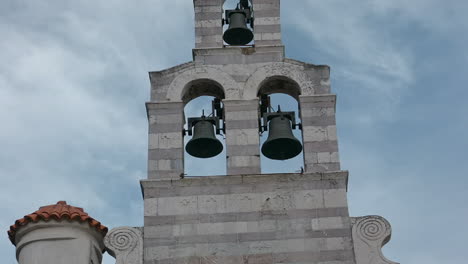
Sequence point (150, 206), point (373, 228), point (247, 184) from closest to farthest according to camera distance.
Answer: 1. point (373, 228)
2. point (150, 206)
3. point (247, 184)

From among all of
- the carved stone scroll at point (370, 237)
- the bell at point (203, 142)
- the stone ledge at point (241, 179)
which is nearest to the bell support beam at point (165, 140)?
the stone ledge at point (241, 179)

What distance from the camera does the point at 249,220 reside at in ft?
57.3

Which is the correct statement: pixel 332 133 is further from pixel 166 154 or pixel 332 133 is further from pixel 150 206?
pixel 150 206

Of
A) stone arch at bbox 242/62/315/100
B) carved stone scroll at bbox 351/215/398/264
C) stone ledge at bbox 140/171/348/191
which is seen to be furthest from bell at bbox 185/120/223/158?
carved stone scroll at bbox 351/215/398/264

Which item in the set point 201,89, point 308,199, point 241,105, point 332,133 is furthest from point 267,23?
point 308,199

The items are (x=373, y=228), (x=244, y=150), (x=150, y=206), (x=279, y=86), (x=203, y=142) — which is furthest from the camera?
(x=279, y=86)

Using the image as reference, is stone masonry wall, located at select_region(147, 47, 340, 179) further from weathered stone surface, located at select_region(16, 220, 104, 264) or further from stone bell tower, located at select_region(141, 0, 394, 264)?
weathered stone surface, located at select_region(16, 220, 104, 264)

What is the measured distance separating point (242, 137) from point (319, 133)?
132 cm

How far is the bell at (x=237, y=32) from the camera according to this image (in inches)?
813

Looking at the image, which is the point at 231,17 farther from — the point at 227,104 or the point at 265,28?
the point at 227,104

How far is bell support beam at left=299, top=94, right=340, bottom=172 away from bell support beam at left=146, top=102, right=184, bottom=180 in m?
2.12

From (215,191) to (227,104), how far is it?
6.07ft

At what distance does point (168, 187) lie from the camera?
58.5ft

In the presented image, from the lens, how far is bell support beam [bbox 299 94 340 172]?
1814 centimetres
